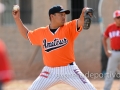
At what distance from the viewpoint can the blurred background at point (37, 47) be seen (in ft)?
45.9

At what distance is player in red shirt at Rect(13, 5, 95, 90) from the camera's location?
19.5 feet

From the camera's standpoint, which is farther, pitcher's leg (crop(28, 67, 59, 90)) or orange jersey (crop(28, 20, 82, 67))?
orange jersey (crop(28, 20, 82, 67))

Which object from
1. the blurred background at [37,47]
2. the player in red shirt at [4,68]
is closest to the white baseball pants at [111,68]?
the blurred background at [37,47]

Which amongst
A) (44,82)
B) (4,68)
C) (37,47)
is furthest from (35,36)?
(37,47)

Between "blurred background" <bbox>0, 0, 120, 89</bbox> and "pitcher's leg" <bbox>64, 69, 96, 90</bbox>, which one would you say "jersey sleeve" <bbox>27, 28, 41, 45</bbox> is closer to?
"pitcher's leg" <bbox>64, 69, 96, 90</bbox>

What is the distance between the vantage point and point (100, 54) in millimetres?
14164

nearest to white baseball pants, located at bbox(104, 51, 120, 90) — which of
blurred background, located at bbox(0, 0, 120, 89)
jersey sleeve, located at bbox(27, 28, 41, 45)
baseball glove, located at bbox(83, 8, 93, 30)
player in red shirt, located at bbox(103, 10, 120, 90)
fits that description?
player in red shirt, located at bbox(103, 10, 120, 90)

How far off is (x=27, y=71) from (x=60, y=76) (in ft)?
26.6

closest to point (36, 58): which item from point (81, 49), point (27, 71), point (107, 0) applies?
point (27, 71)

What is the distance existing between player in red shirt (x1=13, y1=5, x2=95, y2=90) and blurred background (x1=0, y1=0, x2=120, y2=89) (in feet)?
25.3

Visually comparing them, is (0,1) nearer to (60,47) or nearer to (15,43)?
(15,43)

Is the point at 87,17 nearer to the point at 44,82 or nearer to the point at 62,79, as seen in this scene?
the point at 62,79

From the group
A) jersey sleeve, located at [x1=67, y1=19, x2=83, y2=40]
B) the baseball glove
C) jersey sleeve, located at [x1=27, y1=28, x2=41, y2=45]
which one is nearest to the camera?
the baseball glove

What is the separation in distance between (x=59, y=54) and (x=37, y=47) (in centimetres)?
796
